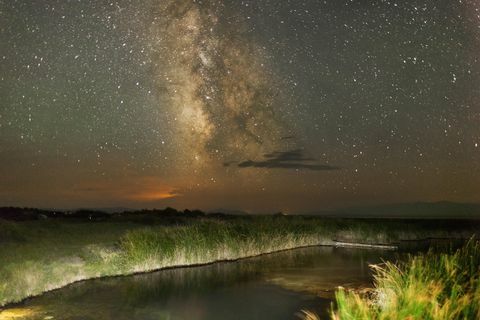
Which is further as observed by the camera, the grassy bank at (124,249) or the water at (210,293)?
the grassy bank at (124,249)

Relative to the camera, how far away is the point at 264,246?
3569 cm

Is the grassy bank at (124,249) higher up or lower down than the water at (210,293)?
higher up

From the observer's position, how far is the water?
18.1 metres

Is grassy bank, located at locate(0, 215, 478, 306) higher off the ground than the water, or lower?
higher

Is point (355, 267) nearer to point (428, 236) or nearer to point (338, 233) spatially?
point (338, 233)

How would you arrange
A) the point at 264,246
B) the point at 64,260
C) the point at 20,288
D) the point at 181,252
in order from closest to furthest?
the point at 20,288 < the point at 64,260 < the point at 181,252 < the point at 264,246

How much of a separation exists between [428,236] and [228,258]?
31725 mm

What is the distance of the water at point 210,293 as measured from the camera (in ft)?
59.3

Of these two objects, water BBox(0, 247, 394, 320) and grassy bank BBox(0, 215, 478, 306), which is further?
grassy bank BBox(0, 215, 478, 306)

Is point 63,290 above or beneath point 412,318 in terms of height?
beneath

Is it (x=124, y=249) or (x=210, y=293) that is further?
(x=124, y=249)

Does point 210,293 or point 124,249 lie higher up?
point 124,249

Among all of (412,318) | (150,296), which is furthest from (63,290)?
(412,318)

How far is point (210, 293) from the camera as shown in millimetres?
22875
